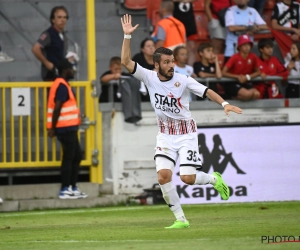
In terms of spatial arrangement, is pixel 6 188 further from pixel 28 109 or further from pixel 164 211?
pixel 164 211

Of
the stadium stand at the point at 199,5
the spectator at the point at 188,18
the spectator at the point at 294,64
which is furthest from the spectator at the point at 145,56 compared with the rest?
the spectator at the point at 294,64

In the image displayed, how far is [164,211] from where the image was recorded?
14.3 metres

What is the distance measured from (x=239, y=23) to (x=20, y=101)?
4.51 metres

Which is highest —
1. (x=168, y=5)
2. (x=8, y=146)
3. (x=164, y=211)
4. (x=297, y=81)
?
(x=168, y=5)

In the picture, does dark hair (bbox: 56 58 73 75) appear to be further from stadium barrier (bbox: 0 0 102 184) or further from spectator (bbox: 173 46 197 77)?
spectator (bbox: 173 46 197 77)

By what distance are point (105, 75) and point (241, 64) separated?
2.56 meters

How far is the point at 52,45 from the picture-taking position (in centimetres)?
1575

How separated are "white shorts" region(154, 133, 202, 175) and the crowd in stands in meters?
5.06

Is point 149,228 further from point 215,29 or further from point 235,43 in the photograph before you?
point 215,29

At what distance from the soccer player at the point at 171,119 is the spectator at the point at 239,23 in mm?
5989

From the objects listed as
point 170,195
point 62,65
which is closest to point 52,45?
point 62,65

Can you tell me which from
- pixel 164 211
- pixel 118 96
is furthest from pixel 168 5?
pixel 164 211

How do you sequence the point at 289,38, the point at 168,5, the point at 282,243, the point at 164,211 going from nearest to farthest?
the point at 282,243, the point at 164,211, the point at 168,5, the point at 289,38

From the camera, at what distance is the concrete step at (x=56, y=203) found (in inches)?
597
